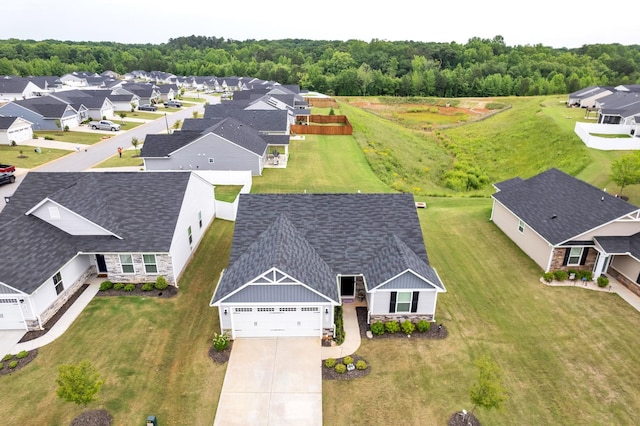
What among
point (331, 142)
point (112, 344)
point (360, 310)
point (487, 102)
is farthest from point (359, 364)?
point (487, 102)

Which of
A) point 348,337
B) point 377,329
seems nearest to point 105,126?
point 348,337

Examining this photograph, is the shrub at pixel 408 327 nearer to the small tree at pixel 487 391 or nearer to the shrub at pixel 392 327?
the shrub at pixel 392 327

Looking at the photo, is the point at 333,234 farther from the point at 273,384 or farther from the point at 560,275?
the point at 560,275

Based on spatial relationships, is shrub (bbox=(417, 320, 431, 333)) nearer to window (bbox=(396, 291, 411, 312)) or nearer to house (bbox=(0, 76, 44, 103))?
window (bbox=(396, 291, 411, 312))

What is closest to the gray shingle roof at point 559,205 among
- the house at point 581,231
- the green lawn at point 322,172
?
the house at point 581,231

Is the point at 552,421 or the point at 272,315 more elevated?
the point at 272,315

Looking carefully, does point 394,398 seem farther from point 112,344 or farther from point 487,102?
point 487,102
